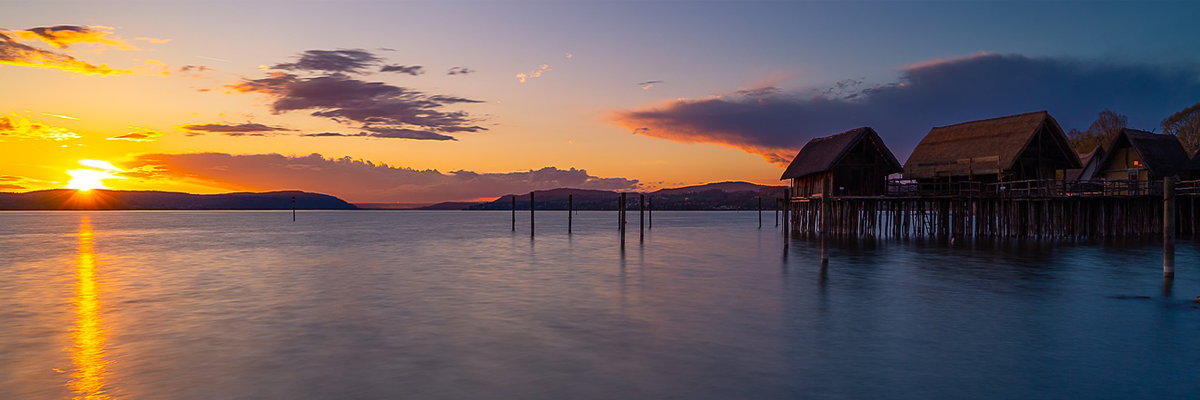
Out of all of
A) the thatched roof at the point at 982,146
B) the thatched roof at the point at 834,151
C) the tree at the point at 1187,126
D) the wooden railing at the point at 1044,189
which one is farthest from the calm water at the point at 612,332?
the tree at the point at 1187,126

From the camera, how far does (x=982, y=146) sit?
39.2 metres

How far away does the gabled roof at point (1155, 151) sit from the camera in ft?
126

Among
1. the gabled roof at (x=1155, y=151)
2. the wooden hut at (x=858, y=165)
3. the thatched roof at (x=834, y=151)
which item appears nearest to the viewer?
the gabled roof at (x=1155, y=151)

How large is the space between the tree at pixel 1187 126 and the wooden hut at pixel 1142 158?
96.2 ft

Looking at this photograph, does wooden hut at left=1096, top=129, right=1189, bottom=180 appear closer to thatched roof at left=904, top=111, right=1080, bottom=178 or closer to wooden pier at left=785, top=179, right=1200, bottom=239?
wooden pier at left=785, top=179, right=1200, bottom=239

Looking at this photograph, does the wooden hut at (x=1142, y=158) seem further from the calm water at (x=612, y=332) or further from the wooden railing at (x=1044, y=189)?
the calm water at (x=612, y=332)

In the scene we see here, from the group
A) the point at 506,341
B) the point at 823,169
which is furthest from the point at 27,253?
the point at 823,169

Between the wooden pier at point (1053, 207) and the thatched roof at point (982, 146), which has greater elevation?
the thatched roof at point (982, 146)

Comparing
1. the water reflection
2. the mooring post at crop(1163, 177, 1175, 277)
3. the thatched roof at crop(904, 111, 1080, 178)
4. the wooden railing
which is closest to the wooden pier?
the wooden railing

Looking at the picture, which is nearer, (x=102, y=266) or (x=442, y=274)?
(x=442, y=274)

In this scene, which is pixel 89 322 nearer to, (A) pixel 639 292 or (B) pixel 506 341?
(B) pixel 506 341

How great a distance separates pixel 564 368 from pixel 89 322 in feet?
35.5

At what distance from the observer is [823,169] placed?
39.8 m

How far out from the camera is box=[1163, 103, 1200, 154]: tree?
2537 inches
